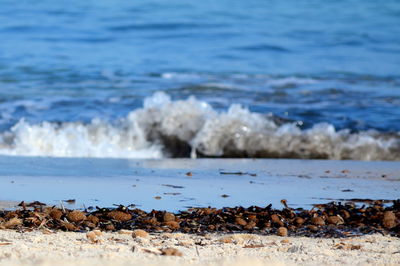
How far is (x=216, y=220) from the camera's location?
9.96 ft

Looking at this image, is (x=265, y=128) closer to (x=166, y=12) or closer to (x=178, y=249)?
(x=178, y=249)

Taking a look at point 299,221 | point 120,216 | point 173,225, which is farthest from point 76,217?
point 299,221

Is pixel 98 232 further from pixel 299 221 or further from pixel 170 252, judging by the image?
pixel 299 221

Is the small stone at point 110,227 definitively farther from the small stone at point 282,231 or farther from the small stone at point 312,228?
the small stone at point 312,228

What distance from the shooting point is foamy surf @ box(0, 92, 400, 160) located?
20.9 feet

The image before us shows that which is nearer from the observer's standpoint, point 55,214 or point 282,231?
point 282,231

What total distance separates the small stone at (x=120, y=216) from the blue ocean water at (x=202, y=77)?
10.4 ft

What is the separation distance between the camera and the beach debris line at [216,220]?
2920 millimetres

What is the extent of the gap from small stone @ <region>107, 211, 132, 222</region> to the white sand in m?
0.20

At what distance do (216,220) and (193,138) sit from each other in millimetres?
3792

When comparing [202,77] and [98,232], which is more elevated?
[202,77]

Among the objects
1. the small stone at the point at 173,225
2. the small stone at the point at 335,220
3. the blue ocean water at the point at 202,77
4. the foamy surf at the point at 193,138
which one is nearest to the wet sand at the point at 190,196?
the small stone at the point at 173,225

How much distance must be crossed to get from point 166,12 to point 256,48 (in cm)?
327

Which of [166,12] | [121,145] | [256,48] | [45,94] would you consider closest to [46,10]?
[166,12]
